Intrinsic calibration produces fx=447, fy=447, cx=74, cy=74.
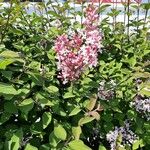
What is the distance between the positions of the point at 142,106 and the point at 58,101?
505mm

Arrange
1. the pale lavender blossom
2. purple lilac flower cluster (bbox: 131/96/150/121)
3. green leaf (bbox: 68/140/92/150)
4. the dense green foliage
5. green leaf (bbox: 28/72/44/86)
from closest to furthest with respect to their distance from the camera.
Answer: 1. green leaf (bbox: 68/140/92/150)
2. the dense green foliage
3. green leaf (bbox: 28/72/44/86)
4. the pale lavender blossom
5. purple lilac flower cluster (bbox: 131/96/150/121)

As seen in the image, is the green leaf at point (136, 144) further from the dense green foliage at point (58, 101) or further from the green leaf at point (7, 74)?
the green leaf at point (7, 74)

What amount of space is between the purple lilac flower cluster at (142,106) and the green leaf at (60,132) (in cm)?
55

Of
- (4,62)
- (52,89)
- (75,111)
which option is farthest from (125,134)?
(4,62)

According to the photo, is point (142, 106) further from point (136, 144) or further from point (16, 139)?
point (16, 139)

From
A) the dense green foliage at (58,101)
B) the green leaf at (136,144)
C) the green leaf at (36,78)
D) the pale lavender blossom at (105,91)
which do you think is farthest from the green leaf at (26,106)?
the green leaf at (136,144)

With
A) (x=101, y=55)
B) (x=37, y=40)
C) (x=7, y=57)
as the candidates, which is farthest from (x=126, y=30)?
(x=7, y=57)

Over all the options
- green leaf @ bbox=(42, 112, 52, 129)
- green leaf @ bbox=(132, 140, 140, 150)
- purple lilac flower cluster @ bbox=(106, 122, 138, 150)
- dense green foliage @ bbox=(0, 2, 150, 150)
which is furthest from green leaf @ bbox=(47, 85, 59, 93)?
green leaf @ bbox=(132, 140, 140, 150)

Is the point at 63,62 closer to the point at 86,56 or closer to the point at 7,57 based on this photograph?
the point at 86,56

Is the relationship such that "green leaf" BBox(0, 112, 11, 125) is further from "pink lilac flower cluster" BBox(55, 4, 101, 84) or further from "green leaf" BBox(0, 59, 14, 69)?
"pink lilac flower cluster" BBox(55, 4, 101, 84)

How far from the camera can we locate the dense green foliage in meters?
1.91

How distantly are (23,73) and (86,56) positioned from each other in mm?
328

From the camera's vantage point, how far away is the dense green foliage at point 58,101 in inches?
75.1

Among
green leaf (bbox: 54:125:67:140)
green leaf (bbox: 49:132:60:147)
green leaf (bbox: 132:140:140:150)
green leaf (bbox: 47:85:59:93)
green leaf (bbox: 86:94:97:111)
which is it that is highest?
green leaf (bbox: 47:85:59:93)
